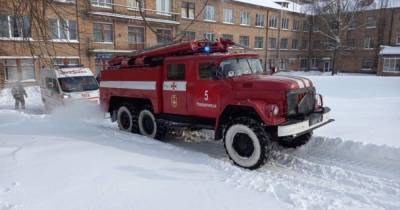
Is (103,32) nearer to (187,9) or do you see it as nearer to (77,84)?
(187,9)

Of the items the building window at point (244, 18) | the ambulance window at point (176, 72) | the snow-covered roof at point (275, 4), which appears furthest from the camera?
the snow-covered roof at point (275, 4)

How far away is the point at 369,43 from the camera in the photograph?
43.2 meters

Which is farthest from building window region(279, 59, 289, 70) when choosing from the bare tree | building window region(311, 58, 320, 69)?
the bare tree

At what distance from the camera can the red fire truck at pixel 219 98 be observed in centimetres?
593

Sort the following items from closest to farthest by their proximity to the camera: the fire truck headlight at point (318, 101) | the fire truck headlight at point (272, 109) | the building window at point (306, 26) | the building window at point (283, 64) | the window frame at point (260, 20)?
the fire truck headlight at point (272, 109)
the fire truck headlight at point (318, 101)
the window frame at point (260, 20)
the building window at point (283, 64)
the building window at point (306, 26)

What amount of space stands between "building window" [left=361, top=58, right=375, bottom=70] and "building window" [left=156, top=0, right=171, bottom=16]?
28627 millimetres

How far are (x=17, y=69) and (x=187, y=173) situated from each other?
23.3 meters

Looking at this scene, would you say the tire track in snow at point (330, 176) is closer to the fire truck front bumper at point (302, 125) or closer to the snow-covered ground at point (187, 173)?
the snow-covered ground at point (187, 173)

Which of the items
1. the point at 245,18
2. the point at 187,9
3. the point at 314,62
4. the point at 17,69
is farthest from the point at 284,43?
the point at 17,69

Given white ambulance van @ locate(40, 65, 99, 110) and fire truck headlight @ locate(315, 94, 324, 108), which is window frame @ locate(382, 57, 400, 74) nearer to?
white ambulance van @ locate(40, 65, 99, 110)

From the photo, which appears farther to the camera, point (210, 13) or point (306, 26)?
point (306, 26)

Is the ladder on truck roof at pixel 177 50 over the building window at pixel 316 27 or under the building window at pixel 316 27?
under

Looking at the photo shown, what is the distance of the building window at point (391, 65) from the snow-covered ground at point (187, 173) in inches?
1385

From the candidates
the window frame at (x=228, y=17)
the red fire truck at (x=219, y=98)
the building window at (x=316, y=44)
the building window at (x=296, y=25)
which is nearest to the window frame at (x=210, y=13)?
the window frame at (x=228, y=17)
